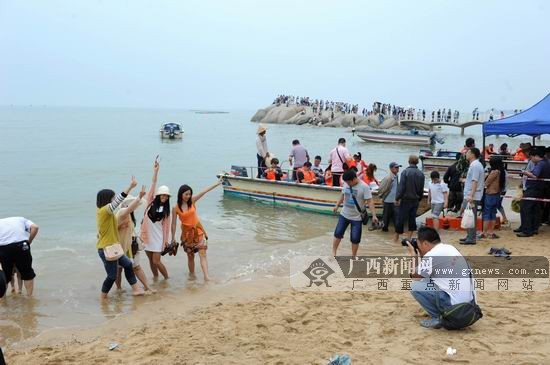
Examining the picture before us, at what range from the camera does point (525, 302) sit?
236 inches

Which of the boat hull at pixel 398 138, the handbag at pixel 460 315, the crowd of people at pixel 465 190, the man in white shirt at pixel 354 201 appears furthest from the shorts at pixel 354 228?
the boat hull at pixel 398 138

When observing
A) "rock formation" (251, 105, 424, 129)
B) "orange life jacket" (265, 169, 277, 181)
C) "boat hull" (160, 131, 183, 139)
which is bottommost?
"orange life jacket" (265, 169, 277, 181)

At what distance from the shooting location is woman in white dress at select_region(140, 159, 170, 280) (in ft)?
25.0

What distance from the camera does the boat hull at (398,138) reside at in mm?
38500

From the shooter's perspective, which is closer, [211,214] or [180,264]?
[180,264]

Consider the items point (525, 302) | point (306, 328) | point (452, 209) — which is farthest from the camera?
point (452, 209)

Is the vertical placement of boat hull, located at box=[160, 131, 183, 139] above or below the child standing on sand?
above

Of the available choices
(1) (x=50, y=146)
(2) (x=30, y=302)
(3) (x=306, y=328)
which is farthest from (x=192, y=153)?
(3) (x=306, y=328)

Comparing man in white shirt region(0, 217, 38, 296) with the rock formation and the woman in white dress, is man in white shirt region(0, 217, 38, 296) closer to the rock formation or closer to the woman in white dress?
the woman in white dress

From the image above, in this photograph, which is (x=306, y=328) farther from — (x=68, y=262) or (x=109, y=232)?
(x=68, y=262)

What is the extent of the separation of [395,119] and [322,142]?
2097 cm

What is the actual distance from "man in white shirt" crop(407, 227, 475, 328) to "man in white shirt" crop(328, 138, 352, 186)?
826 cm

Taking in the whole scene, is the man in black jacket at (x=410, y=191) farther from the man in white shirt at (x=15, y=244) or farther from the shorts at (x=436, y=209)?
the man in white shirt at (x=15, y=244)

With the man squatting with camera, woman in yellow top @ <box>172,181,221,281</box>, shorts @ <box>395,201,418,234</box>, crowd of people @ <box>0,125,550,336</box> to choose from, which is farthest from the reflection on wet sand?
shorts @ <box>395,201,418,234</box>
